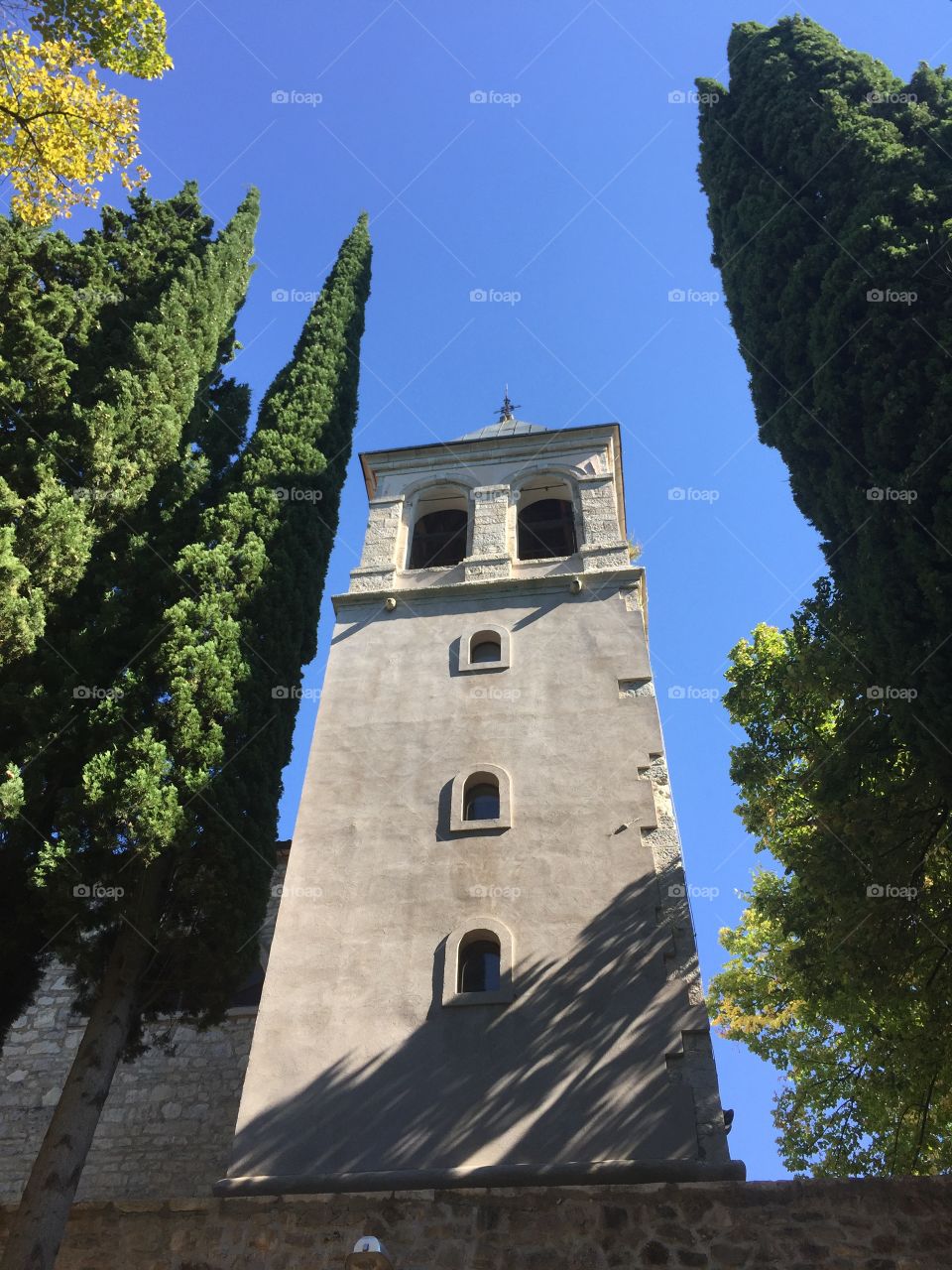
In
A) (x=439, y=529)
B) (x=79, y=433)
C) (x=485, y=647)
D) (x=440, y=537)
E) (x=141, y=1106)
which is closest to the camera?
(x=79, y=433)

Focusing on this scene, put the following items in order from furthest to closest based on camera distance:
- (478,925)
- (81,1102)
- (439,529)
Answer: (439,529) < (478,925) < (81,1102)

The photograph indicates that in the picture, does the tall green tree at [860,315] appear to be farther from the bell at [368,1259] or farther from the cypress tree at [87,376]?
the cypress tree at [87,376]

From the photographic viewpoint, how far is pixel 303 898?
1137cm

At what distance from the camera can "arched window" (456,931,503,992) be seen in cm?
1048

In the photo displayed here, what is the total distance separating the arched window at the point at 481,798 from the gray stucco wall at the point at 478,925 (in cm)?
25

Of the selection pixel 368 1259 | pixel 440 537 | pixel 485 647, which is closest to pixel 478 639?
pixel 485 647

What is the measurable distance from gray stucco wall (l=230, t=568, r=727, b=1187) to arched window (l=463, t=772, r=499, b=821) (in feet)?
0.83

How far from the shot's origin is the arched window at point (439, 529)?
17906 millimetres

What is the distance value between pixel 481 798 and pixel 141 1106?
574 cm

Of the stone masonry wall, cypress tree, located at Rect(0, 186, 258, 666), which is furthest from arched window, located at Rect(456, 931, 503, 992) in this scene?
cypress tree, located at Rect(0, 186, 258, 666)

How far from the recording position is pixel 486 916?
10812 mm

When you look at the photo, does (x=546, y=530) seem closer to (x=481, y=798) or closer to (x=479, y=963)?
(x=481, y=798)

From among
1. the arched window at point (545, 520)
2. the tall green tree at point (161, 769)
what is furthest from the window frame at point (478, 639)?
the arched window at point (545, 520)

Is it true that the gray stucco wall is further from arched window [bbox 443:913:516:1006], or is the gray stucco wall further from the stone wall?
the stone wall
